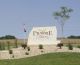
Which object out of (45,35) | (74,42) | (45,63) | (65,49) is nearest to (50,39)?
(45,35)

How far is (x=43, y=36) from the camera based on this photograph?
169ft

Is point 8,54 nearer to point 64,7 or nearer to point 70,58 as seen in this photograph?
point 70,58

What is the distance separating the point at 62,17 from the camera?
255 feet

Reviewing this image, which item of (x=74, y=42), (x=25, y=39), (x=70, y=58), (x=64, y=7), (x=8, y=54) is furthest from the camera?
(x=64, y=7)

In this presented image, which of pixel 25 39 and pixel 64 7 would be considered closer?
pixel 25 39

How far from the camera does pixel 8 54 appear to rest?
139 ft

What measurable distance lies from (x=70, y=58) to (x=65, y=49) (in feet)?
30.8

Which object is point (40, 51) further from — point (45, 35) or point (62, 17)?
point (62, 17)

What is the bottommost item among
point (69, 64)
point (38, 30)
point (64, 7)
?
point (69, 64)

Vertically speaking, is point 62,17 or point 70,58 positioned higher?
point 62,17

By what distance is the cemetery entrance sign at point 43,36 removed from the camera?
50.8 meters

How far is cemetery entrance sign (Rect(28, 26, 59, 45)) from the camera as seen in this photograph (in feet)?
167

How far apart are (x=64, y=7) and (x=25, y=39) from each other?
2293cm

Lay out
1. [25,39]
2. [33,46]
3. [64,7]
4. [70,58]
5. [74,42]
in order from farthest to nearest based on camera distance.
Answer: [64,7]
[74,42]
[25,39]
[33,46]
[70,58]
